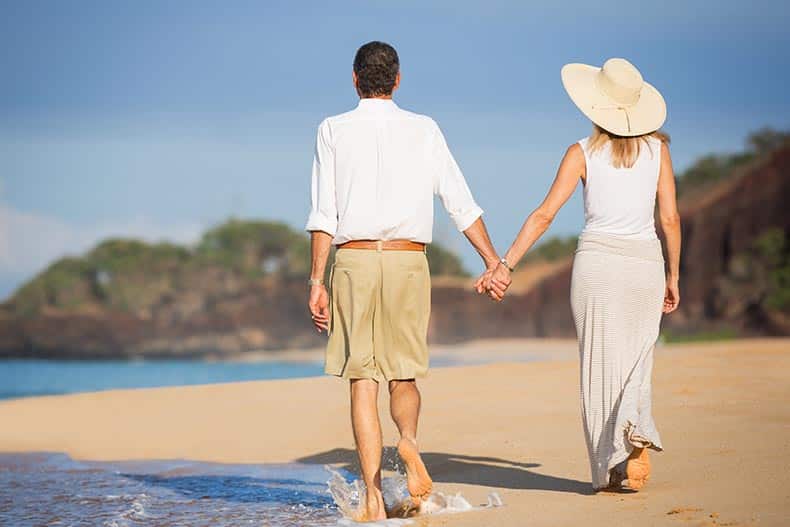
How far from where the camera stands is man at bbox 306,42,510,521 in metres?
5.23

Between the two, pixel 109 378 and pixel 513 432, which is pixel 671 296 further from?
pixel 109 378

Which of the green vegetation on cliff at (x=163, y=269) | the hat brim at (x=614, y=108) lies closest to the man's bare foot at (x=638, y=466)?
the hat brim at (x=614, y=108)

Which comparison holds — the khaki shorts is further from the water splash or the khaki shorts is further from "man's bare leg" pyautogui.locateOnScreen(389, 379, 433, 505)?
the water splash

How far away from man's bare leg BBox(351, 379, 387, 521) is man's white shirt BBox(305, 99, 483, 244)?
2.15ft

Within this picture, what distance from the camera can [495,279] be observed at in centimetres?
574

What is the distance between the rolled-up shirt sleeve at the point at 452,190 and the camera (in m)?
5.34

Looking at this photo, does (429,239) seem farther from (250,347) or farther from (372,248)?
(250,347)

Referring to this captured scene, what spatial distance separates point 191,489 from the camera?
7.25 meters

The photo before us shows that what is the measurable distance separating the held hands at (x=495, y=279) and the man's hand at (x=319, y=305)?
76cm

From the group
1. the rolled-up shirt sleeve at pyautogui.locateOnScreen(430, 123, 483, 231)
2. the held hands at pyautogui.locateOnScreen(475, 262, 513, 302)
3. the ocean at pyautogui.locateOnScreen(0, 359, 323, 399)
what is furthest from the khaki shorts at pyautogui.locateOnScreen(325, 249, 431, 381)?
the ocean at pyautogui.locateOnScreen(0, 359, 323, 399)

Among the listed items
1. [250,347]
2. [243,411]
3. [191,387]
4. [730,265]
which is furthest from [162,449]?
[250,347]

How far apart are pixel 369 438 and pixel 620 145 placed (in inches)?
68.0

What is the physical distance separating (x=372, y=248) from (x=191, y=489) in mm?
2673

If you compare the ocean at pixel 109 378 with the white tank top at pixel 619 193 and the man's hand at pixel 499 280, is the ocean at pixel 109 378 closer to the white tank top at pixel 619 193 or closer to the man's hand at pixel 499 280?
the man's hand at pixel 499 280
